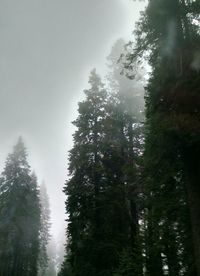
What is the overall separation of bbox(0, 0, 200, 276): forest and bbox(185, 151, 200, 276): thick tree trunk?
0.10ft

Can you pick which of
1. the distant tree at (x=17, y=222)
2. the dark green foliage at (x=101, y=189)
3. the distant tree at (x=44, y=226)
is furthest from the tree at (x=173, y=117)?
the distant tree at (x=44, y=226)

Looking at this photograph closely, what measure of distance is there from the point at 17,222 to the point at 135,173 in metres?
19.4

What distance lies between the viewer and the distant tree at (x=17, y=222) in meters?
34.8

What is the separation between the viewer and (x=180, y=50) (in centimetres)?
1236

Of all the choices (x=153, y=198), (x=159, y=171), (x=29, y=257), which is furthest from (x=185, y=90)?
(x=29, y=257)

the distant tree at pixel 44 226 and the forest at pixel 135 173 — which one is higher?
the distant tree at pixel 44 226

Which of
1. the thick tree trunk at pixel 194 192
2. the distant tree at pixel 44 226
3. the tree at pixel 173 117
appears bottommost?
the thick tree trunk at pixel 194 192

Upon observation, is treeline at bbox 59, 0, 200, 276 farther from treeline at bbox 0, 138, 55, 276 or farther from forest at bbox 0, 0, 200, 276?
treeline at bbox 0, 138, 55, 276

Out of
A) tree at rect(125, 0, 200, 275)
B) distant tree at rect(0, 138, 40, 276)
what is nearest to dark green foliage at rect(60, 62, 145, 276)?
tree at rect(125, 0, 200, 275)

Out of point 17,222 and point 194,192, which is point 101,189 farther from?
point 17,222

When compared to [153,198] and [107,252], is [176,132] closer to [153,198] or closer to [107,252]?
[153,198]

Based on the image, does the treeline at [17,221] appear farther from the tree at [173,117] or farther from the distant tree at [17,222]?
the tree at [173,117]

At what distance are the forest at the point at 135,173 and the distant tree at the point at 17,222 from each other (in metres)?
0.10

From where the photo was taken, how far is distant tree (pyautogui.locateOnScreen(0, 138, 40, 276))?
34844 millimetres
